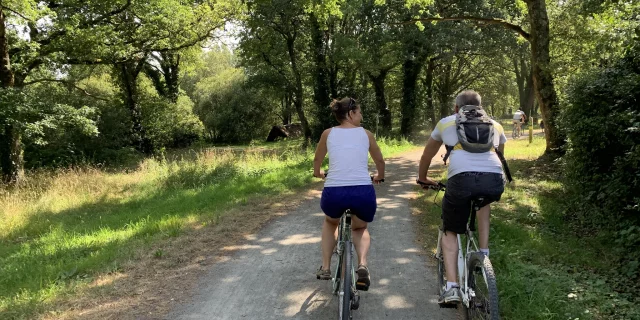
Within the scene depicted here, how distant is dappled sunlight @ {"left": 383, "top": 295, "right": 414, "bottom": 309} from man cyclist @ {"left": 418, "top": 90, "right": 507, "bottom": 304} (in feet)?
2.31

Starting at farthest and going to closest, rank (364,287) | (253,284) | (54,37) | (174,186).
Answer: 1. (54,37)
2. (174,186)
3. (253,284)
4. (364,287)

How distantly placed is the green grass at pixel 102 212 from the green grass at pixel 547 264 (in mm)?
4452

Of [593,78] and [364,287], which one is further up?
[593,78]

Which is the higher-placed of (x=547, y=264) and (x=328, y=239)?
(x=328, y=239)

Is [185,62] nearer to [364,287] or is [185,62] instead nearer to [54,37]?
[54,37]

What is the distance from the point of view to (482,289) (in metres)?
A: 3.10

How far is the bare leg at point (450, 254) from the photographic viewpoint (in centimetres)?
340

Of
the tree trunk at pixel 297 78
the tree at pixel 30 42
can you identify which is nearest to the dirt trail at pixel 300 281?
the tree at pixel 30 42

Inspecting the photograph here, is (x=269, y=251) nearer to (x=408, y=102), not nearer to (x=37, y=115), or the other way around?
(x=37, y=115)

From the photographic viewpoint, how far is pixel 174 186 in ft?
39.0

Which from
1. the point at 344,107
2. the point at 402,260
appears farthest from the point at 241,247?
the point at 344,107

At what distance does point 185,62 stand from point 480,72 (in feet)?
82.2

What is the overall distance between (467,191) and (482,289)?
2.44ft

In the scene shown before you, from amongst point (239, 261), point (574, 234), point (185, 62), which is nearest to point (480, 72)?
point (185, 62)
